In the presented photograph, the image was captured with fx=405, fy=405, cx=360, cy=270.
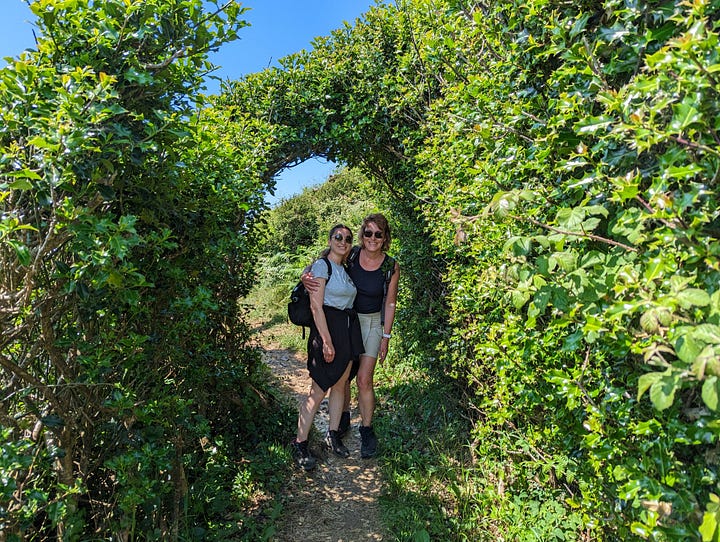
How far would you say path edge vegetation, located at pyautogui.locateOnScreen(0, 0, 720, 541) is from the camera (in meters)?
1.27

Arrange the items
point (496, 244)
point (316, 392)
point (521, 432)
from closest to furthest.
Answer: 1. point (496, 244)
2. point (521, 432)
3. point (316, 392)

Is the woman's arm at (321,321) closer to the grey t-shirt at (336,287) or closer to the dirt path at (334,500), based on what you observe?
the grey t-shirt at (336,287)

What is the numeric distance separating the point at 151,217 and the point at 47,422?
111cm

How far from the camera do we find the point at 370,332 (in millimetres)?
4102

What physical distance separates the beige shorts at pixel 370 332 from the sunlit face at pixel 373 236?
0.68 metres

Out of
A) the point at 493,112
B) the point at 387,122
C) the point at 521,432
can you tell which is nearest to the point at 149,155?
the point at 493,112

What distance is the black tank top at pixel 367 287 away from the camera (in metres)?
4.07

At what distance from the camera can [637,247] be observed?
147 centimetres

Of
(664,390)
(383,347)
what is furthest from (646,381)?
(383,347)

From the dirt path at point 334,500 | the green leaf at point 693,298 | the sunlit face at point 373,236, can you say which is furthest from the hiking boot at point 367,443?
the green leaf at point 693,298

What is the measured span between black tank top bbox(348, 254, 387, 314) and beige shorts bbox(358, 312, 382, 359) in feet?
0.21

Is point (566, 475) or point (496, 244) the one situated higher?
point (496, 244)

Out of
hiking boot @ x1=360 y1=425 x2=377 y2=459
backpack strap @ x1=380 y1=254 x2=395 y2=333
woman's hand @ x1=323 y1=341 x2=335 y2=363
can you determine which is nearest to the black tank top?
backpack strap @ x1=380 y1=254 x2=395 y2=333

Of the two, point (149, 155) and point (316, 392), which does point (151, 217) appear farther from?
point (316, 392)
